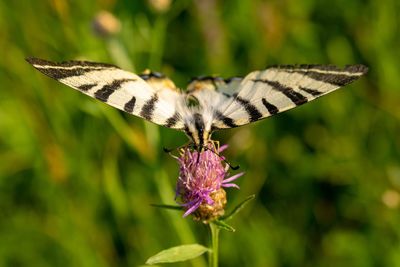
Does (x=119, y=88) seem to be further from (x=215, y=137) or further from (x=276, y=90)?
(x=215, y=137)

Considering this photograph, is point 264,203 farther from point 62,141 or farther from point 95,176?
point 62,141

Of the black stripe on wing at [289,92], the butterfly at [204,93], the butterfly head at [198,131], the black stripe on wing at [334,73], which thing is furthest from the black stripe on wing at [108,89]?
the black stripe on wing at [334,73]

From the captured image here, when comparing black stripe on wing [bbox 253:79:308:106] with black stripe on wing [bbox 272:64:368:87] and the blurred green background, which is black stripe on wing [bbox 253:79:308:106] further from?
the blurred green background

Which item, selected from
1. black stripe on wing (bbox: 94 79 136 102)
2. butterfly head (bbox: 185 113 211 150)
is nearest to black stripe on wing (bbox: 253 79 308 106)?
butterfly head (bbox: 185 113 211 150)

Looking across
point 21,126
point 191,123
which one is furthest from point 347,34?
point 21,126

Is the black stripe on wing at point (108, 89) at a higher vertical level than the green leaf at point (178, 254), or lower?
higher

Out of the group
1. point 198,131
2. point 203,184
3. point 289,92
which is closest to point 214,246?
point 203,184

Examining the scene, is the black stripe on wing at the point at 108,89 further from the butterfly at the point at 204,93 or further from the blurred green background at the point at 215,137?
the blurred green background at the point at 215,137
